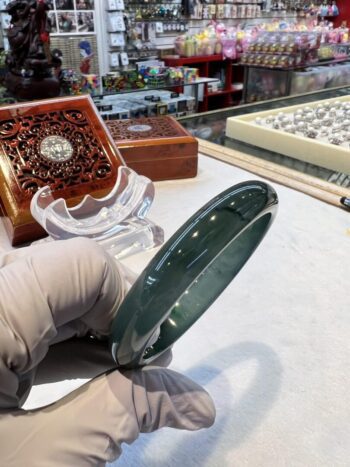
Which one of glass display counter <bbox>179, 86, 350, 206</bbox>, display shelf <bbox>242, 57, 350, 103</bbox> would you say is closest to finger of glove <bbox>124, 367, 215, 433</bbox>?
glass display counter <bbox>179, 86, 350, 206</bbox>

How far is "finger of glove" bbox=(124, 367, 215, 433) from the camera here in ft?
0.89

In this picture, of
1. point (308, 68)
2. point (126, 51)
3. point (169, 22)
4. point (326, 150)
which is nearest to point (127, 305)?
point (326, 150)

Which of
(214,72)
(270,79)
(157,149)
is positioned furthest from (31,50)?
(214,72)

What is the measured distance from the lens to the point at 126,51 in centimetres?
255

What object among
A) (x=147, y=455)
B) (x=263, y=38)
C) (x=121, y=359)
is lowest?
(x=147, y=455)

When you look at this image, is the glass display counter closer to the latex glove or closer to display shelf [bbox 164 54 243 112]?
the latex glove

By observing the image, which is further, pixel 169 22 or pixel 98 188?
pixel 169 22

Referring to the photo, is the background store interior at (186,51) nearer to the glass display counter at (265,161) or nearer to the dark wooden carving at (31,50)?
the dark wooden carving at (31,50)

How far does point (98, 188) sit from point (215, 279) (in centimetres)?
40

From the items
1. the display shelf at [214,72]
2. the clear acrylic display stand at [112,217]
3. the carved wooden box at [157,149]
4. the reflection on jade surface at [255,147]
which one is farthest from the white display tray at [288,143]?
the display shelf at [214,72]

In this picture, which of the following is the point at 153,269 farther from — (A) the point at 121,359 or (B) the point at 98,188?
(B) the point at 98,188

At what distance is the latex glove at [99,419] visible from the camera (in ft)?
0.77

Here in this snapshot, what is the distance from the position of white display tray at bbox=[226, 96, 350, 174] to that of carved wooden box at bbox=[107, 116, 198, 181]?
0.24 meters

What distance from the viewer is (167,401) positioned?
28 cm
